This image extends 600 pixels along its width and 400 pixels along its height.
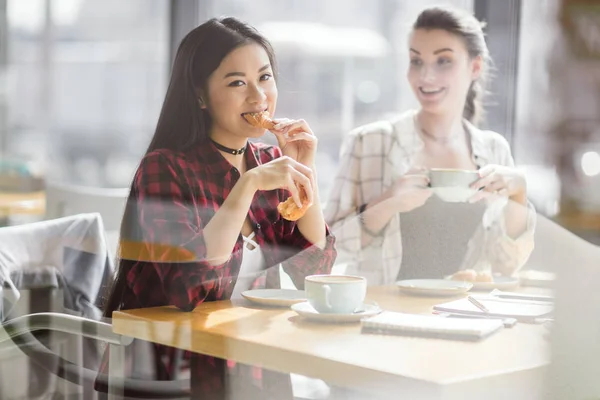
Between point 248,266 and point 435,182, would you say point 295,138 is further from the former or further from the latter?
point 435,182

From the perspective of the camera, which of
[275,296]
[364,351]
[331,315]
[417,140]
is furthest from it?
[417,140]

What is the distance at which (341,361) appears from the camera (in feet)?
2.30

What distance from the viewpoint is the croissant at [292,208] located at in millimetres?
948

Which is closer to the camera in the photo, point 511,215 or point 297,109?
point 297,109

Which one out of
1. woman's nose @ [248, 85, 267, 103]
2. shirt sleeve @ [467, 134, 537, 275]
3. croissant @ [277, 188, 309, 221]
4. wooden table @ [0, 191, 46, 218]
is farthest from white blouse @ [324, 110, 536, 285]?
wooden table @ [0, 191, 46, 218]

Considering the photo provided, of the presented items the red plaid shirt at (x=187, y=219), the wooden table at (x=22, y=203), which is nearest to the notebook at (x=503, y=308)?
the red plaid shirt at (x=187, y=219)

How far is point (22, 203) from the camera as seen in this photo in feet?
3.33

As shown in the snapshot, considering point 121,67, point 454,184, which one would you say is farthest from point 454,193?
point 121,67

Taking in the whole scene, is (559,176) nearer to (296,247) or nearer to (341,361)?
(341,361)

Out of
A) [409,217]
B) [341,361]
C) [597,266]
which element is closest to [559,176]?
[597,266]

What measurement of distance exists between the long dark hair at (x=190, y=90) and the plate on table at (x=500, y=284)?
1.21ft

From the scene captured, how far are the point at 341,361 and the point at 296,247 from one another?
0.32 m


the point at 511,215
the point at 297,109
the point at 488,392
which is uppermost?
the point at 297,109

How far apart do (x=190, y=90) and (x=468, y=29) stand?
436mm
